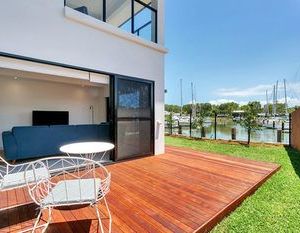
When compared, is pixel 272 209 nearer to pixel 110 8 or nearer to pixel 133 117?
pixel 133 117

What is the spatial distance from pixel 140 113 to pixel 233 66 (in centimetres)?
2124

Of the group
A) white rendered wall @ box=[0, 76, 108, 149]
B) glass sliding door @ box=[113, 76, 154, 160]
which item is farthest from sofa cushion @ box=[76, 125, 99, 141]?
white rendered wall @ box=[0, 76, 108, 149]

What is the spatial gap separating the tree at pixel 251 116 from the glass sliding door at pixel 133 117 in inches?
170

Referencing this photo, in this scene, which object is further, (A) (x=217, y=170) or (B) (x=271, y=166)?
(B) (x=271, y=166)

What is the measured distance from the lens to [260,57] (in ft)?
58.9

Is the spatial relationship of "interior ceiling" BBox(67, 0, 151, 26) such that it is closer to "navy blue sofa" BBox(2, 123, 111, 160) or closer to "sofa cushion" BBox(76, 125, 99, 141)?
"sofa cushion" BBox(76, 125, 99, 141)

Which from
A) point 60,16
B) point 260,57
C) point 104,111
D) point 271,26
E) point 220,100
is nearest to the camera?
point 60,16

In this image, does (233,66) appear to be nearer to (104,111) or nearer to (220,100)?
(104,111)

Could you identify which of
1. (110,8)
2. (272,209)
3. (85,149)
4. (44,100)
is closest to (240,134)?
(272,209)

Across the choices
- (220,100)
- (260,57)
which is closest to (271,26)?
(260,57)

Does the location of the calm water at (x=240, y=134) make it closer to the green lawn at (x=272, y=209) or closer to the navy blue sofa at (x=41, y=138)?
the green lawn at (x=272, y=209)

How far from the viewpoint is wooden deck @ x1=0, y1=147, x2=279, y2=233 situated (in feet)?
7.13

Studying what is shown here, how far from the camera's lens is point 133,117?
198 inches

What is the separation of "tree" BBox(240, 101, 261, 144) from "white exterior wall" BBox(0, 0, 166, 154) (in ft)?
13.4
